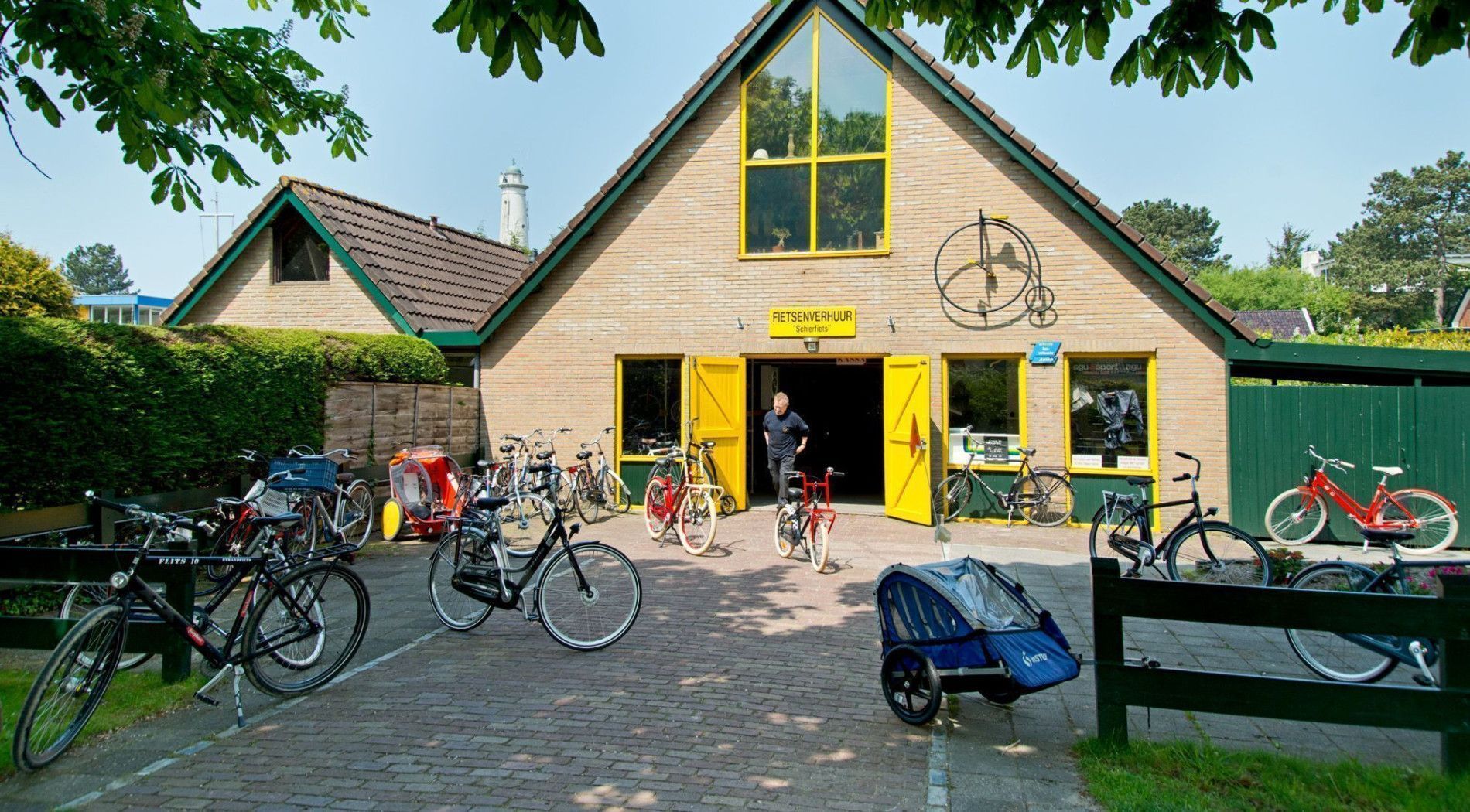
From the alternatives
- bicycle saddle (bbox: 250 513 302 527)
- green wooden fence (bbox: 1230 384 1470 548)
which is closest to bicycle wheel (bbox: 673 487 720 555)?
bicycle saddle (bbox: 250 513 302 527)

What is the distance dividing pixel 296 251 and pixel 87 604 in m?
11.6

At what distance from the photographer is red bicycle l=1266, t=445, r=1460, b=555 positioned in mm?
10461

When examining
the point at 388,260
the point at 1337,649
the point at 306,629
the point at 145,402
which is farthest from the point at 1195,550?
the point at 388,260

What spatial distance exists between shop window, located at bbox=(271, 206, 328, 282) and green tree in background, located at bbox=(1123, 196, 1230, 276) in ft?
284

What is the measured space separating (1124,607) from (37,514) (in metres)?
7.67

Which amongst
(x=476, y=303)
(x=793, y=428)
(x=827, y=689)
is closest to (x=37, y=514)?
(x=827, y=689)

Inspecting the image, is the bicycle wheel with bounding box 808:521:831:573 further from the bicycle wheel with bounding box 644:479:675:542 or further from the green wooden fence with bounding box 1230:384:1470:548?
the green wooden fence with bounding box 1230:384:1470:548

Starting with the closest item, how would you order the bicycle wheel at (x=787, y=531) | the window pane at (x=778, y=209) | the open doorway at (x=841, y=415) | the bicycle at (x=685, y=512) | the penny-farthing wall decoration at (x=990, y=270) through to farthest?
the bicycle wheel at (x=787, y=531), the bicycle at (x=685, y=512), the penny-farthing wall decoration at (x=990, y=270), the window pane at (x=778, y=209), the open doorway at (x=841, y=415)

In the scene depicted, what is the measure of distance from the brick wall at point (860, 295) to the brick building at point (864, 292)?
1.2 inches

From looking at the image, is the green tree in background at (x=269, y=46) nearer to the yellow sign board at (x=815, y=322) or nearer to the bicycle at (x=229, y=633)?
the bicycle at (x=229, y=633)

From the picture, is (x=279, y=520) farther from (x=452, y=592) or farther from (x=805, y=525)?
(x=805, y=525)

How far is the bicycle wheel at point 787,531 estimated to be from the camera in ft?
30.4

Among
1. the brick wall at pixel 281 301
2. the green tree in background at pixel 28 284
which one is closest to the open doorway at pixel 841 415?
the brick wall at pixel 281 301

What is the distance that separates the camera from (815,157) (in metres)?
13.2
